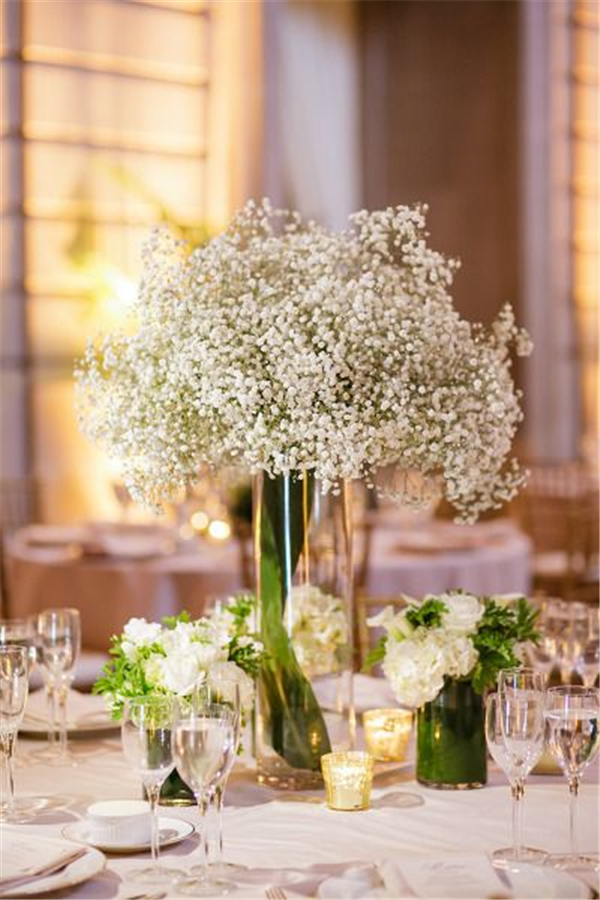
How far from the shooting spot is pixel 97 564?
487cm

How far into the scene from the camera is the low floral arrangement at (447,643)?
6.95 feet

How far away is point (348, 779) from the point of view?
6.72ft

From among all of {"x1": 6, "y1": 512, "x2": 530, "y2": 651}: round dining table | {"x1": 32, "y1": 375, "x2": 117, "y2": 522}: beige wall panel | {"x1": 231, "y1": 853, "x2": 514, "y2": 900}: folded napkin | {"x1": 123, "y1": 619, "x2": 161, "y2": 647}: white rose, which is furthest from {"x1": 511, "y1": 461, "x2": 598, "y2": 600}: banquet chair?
{"x1": 231, "y1": 853, "x2": 514, "y2": 900}: folded napkin

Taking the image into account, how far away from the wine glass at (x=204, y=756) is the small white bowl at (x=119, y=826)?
155mm

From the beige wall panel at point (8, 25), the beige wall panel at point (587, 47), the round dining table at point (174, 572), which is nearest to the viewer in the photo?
the round dining table at point (174, 572)

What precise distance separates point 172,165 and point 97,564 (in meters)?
4.26

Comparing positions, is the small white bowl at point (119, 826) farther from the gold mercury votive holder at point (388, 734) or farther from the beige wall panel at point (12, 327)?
the beige wall panel at point (12, 327)

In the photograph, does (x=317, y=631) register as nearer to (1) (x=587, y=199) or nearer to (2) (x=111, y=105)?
(2) (x=111, y=105)

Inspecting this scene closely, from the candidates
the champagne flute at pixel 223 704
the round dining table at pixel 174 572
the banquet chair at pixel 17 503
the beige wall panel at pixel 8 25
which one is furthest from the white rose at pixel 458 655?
the beige wall panel at pixel 8 25

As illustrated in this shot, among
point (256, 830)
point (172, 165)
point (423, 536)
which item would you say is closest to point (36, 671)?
point (256, 830)

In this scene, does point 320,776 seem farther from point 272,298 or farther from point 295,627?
point 272,298

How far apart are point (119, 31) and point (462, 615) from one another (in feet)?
22.6

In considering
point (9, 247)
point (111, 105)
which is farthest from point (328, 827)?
point (111, 105)

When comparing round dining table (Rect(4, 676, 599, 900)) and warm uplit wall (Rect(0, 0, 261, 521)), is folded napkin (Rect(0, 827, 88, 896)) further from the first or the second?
warm uplit wall (Rect(0, 0, 261, 521))
